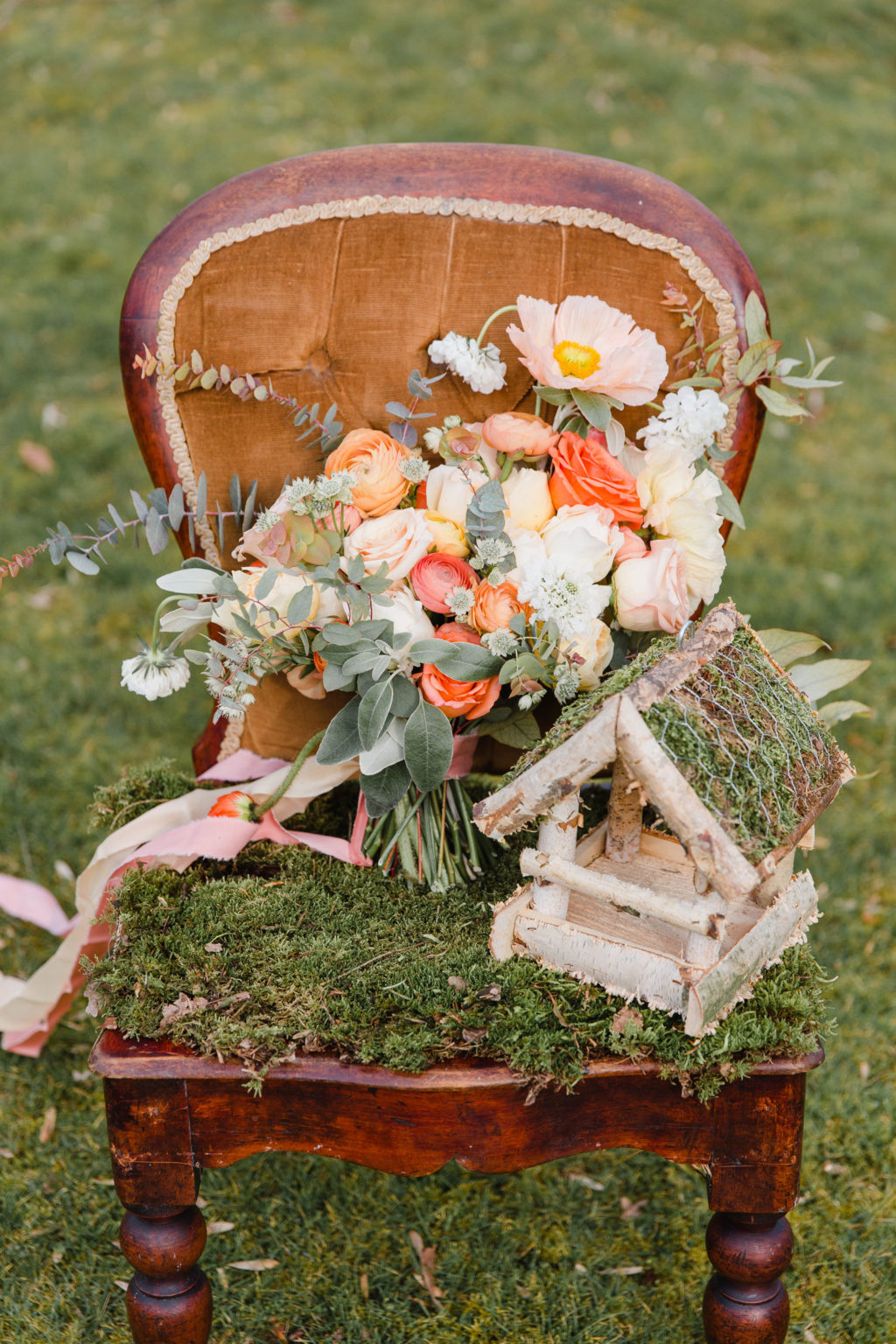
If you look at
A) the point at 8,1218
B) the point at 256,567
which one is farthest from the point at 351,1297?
the point at 256,567

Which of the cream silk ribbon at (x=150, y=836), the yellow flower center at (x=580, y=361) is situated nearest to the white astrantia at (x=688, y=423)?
the yellow flower center at (x=580, y=361)

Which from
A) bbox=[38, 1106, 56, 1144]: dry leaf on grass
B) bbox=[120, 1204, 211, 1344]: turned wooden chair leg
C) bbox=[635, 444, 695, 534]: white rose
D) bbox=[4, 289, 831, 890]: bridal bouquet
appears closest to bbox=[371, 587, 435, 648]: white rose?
bbox=[4, 289, 831, 890]: bridal bouquet

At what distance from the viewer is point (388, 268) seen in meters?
1.79

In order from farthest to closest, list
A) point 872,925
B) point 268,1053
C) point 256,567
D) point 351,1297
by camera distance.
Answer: point 872,925
point 351,1297
point 256,567
point 268,1053

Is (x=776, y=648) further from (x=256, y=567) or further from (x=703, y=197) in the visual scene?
(x=703, y=197)

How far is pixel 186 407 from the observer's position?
72.2 inches

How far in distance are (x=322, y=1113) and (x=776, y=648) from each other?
0.96 metres

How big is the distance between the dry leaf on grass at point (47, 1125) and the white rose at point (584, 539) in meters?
1.48

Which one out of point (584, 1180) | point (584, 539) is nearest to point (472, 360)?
point (584, 539)

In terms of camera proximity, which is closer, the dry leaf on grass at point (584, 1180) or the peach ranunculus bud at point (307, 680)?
the peach ranunculus bud at point (307, 680)

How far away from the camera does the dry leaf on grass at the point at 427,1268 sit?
195cm

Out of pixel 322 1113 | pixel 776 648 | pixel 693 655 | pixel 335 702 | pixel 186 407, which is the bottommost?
pixel 322 1113

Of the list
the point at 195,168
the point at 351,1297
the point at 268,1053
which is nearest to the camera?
the point at 268,1053

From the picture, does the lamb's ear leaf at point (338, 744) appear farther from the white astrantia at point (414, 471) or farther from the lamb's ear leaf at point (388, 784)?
the white astrantia at point (414, 471)
